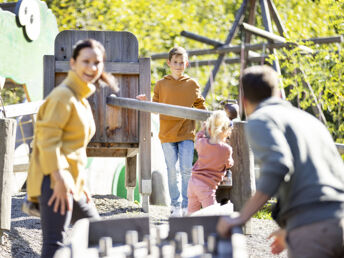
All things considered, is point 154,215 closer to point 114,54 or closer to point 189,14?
point 114,54

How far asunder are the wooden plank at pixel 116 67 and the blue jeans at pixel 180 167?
868mm

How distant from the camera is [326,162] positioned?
284 centimetres

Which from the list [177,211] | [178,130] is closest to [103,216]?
[177,211]

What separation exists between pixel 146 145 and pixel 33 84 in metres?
4.35

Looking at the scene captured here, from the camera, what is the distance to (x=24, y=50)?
1004cm

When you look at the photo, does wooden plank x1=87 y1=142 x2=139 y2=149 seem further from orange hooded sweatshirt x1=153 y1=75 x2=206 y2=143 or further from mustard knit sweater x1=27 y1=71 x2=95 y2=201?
mustard knit sweater x1=27 y1=71 x2=95 y2=201

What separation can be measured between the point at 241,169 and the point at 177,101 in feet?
3.70

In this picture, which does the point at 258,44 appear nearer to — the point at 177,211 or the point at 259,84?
the point at 177,211

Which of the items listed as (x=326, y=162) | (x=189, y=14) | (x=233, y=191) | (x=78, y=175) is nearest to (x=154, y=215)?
(x=233, y=191)

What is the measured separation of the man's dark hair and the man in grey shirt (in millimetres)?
101

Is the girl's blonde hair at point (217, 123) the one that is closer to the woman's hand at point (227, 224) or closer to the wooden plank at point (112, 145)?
the wooden plank at point (112, 145)

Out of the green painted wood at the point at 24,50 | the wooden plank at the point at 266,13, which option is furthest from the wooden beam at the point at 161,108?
the wooden plank at the point at 266,13

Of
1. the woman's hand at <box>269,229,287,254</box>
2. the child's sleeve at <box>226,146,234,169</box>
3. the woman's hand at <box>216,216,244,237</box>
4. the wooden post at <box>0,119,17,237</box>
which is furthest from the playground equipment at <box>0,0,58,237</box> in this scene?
the woman's hand at <box>216,216,244,237</box>

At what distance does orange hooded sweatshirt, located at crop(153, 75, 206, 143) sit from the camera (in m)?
6.30
